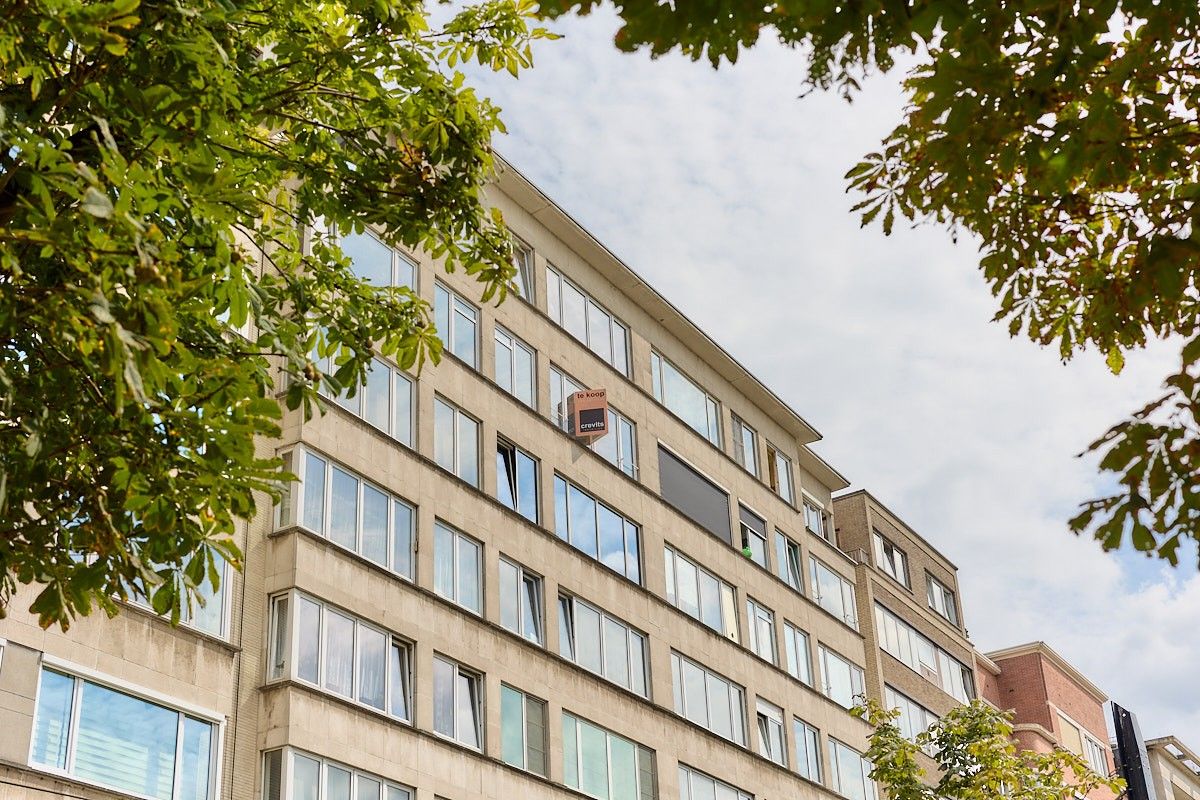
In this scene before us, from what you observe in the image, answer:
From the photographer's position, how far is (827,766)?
3800 cm

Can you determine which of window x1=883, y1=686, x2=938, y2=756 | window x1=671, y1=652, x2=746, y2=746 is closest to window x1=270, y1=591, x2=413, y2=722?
window x1=671, y1=652, x2=746, y2=746

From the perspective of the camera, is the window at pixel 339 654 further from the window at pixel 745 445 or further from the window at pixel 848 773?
the window at pixel 745 445

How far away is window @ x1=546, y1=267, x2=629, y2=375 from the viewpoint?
34.3m

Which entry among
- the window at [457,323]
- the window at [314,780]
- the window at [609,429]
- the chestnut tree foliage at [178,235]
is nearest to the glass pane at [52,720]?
the window at [314,780]

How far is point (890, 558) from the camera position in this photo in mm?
49219

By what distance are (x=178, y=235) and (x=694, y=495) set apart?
92.8ft

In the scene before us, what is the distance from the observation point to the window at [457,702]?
86.7 ft

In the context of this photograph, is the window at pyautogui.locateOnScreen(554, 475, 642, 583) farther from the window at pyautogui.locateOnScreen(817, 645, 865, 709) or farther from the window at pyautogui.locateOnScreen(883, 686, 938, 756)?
the window at pyautogui.locateOnScreen(883, 686, 938, 756)

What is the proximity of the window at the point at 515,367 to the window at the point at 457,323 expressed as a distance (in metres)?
0.71

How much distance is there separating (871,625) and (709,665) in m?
10.5

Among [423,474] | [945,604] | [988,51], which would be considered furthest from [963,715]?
[988,51]

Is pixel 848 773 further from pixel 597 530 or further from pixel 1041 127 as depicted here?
pixel 1041 127

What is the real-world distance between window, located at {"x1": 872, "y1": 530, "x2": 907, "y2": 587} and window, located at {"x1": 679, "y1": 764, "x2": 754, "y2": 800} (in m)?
15.2

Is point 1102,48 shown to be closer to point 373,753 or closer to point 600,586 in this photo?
point 373,753
